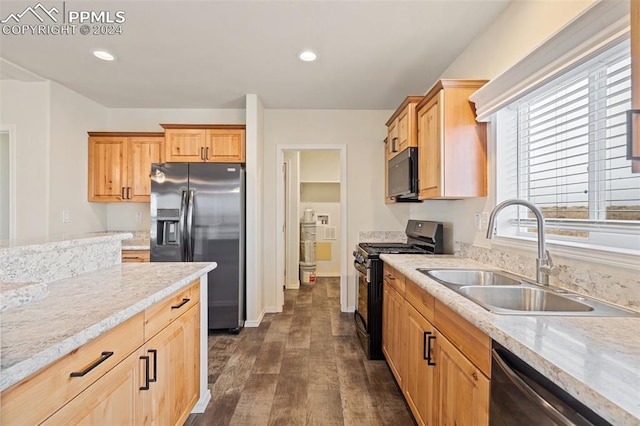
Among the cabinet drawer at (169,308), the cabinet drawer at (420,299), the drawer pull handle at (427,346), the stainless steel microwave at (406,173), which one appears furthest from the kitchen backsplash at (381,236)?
the cabinet drawer at (169,308)

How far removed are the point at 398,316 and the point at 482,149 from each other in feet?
4.24

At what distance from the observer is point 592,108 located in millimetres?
1408

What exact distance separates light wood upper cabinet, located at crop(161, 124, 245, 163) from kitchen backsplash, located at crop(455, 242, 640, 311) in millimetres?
2871

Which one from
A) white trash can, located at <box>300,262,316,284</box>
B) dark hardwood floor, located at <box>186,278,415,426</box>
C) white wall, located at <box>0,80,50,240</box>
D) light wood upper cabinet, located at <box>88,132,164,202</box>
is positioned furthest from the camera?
white trash can, located at <box>300,262,316,284</box>

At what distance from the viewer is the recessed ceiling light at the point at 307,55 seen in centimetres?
254

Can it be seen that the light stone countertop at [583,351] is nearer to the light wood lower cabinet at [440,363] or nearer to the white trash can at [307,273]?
the light wood lower cabinet at [440,363]

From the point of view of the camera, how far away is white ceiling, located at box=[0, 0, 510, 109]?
201cm

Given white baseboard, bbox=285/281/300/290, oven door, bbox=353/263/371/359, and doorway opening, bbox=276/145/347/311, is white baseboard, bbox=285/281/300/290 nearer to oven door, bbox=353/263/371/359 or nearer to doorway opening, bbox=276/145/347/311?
doorway opening, bbox=276/145/347/311

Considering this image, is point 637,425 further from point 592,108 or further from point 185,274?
point 185,274

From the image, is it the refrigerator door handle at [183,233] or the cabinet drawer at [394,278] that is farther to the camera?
the refrigerator door handle at [183,233]

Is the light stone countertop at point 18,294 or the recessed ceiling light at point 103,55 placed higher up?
the recessed ceiling light at point 103,55

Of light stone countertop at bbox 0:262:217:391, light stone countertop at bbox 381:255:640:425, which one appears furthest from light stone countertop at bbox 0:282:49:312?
light stone countertop at bbox 381:255:640:425

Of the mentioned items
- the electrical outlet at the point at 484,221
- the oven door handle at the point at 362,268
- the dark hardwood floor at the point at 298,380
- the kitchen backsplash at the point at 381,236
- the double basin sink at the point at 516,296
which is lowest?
the dark hardwood floor at the point at 298,380

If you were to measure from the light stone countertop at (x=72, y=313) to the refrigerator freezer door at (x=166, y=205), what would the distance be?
1612mm
